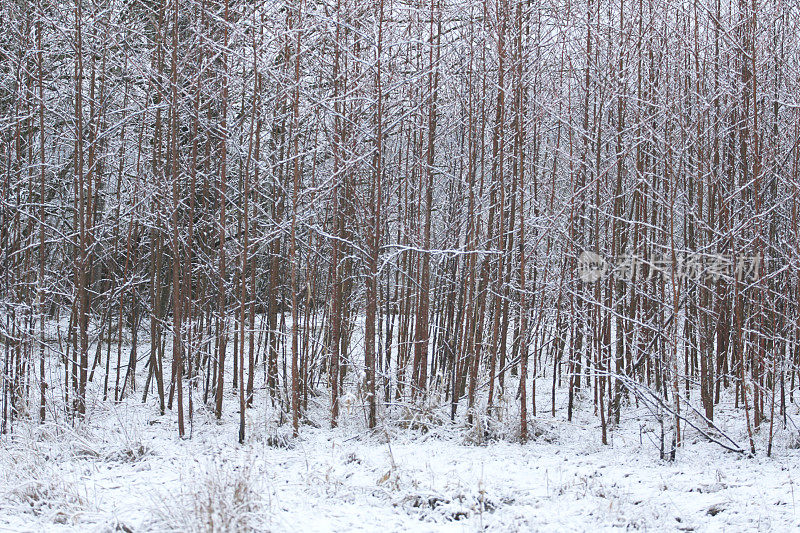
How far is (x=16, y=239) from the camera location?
7797mm

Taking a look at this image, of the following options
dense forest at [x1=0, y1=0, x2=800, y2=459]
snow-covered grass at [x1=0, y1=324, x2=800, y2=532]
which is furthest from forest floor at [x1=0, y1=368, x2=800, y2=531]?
dense forest at [x1=0, y1=0, x2=800, y2=459]

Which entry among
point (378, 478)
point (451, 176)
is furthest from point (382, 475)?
point (451, 176)

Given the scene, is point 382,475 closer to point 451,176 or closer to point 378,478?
point 378,478

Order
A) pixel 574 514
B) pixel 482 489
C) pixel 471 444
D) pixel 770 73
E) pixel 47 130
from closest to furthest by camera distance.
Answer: pixel 574 514 < pixel 482 489 < pixel 471 444 < pixel 770 73 < pixel 47 130

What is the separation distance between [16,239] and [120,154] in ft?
5.33

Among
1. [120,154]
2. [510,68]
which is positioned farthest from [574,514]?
[120,154]

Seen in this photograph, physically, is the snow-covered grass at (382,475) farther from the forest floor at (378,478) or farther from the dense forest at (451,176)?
the dense forest at (451,176)

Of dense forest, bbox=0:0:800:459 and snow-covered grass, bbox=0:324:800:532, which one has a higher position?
dense forest, bbox=0:0:800:459

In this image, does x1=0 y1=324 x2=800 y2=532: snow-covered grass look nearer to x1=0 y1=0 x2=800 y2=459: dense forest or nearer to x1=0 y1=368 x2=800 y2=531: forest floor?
x1=0 y1=368 x2=800 y2=531: forest floor

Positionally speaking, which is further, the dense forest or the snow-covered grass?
the dense forest

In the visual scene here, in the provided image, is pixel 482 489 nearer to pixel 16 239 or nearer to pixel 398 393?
pixel 398 393

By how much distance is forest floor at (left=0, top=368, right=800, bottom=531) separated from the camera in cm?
471

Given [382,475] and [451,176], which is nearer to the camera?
[382,475]

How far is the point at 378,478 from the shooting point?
5.67m
